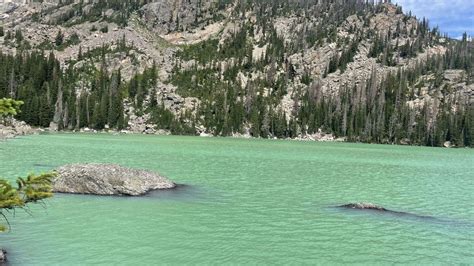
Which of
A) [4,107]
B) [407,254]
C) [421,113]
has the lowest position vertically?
[407,254]

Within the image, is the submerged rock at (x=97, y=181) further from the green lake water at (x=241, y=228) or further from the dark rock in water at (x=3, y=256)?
the dark rock in water at (x=3, y=256)

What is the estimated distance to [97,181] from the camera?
2861cm

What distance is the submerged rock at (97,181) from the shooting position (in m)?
28.5

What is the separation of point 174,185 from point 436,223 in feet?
56.0

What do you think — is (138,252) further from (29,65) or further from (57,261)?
(29,65)

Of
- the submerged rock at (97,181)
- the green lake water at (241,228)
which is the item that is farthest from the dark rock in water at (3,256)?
the submerged rock at (97,181)

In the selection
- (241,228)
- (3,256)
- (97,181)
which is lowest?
(241,228)

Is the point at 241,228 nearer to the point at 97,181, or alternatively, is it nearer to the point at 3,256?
the point at 3,256

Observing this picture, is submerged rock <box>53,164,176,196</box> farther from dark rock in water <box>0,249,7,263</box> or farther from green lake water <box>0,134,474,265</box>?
dark rock in water <box>0,249,7,263</box>

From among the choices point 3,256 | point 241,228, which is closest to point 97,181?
point 241,228

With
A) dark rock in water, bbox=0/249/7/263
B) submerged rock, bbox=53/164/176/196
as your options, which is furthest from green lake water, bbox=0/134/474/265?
submerged rock, bbox=53/164/176/196

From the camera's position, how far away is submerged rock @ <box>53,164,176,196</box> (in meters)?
28.5

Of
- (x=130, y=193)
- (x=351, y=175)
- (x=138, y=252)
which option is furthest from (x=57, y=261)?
(x=351, y=175)

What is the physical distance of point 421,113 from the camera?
19788cm
